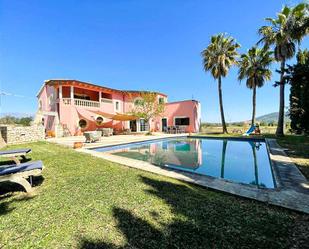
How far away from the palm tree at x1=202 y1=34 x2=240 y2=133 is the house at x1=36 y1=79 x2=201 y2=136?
679 centimetres

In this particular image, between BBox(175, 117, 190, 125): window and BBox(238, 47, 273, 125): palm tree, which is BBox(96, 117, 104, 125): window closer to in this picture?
BBox(175, 117, 190, 125): window

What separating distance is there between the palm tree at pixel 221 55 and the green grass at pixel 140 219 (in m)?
23.7

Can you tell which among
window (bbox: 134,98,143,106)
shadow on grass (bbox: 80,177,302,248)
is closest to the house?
window (bbox: 134,98,143,106)

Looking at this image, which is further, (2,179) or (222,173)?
(222,173)

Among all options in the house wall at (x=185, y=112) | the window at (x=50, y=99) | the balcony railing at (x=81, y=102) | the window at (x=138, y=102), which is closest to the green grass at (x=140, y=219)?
the balcony railing at (x=81, y=102)

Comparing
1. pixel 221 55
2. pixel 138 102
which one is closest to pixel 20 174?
pixel 138 102

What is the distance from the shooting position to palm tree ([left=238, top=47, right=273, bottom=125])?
85.2 ft

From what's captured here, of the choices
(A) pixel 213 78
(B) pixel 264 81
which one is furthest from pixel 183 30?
(B) pixel 264 81

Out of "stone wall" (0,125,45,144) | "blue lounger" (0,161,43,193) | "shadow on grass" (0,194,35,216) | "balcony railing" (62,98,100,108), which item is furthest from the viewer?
"balcony railing" (62,98,100,108)

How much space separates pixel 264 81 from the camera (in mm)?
27047

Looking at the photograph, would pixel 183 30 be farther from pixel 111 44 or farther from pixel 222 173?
pixel 222 173

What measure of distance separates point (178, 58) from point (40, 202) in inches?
1230

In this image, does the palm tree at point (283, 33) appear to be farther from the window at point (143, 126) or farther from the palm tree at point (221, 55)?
the window at point (143, 126)

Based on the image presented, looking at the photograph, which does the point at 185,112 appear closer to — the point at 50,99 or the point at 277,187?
the point at 50,99
